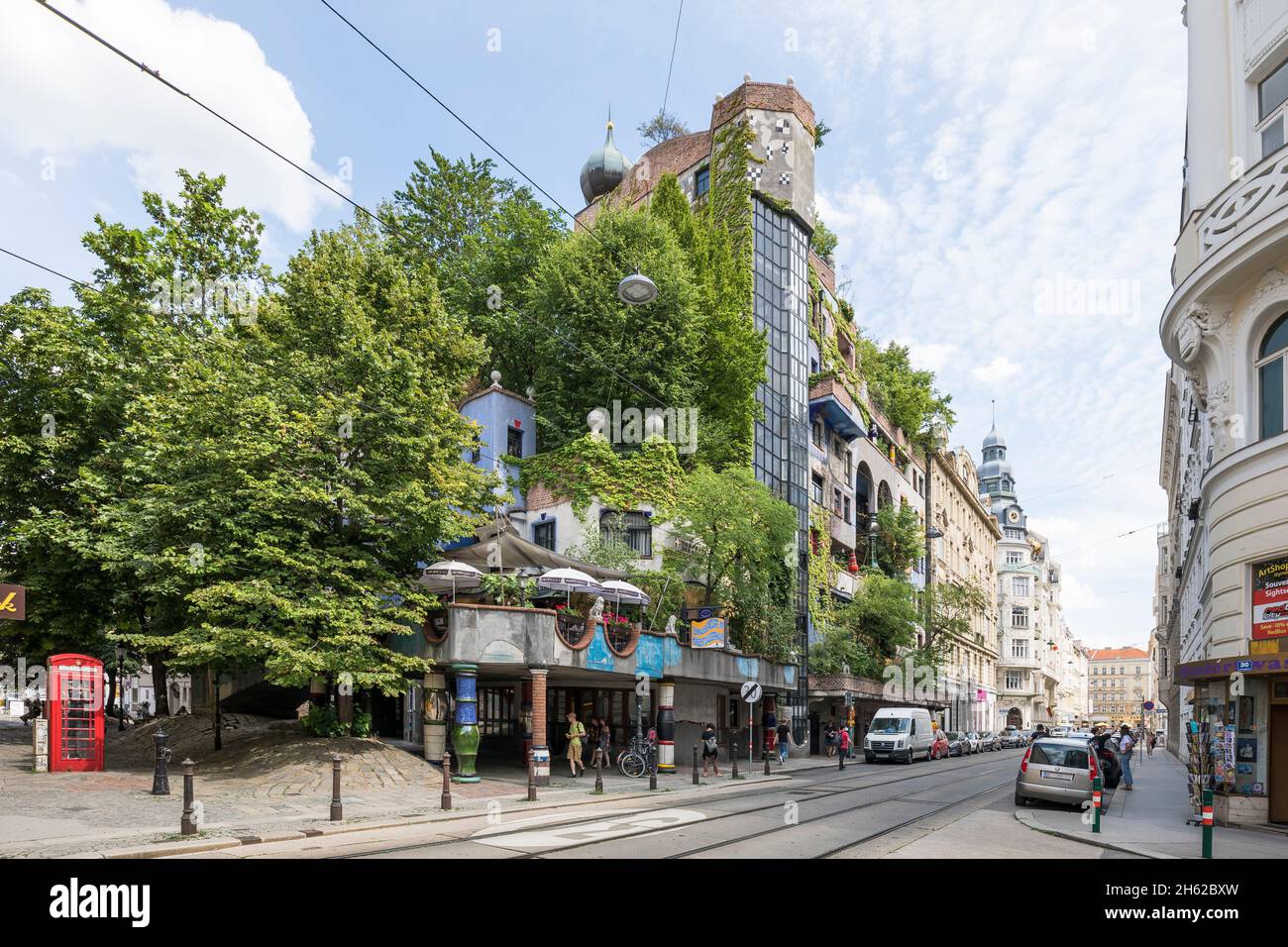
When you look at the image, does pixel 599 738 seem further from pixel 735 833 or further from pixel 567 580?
pixel 735 833

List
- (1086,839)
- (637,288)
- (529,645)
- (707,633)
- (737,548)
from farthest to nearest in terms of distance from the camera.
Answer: (737,548)
(707,633)
(529,645)
(637,288)
(1086,839)

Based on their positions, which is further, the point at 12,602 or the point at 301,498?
the point at 301,498

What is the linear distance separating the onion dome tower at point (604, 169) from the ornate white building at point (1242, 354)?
37.8 meters

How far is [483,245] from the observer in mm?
46875

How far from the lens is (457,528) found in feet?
74.5

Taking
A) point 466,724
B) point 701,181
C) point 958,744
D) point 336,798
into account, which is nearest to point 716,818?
point 336,798

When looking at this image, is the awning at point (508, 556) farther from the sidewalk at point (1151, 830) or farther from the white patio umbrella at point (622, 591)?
the sidewalk at point (1151, 830)

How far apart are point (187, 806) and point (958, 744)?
44395mm

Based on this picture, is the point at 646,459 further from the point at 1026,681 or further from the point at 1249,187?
the point at 1026,681

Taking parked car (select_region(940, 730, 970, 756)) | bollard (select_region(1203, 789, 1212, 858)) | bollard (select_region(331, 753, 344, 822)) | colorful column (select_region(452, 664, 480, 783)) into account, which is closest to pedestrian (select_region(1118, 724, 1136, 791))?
bollard (select_region(1203, 789, 1212, 858))

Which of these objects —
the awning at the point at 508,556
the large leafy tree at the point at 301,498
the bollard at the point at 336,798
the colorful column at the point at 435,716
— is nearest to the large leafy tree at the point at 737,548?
the awning at the point at 508,556
